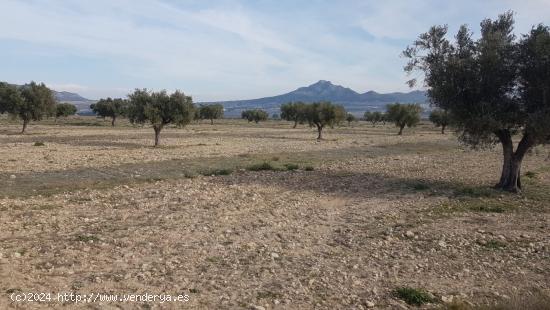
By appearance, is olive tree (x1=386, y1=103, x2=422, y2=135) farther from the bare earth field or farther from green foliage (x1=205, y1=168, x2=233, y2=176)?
the bare earth field

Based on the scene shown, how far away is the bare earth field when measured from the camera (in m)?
9.34

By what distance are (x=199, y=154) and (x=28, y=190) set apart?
1964 centimetres

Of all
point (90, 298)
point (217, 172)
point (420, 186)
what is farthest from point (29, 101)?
point (90, 298)

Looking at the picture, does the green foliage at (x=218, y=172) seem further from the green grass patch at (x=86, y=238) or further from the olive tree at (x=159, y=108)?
the olive tree at (x=159, y=108)

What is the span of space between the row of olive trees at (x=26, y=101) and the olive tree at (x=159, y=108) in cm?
2447

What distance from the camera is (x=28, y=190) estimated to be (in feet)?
62.6

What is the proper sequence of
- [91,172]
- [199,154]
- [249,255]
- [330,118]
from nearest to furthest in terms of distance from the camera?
[249,255] < [91,172] < [199,154] < [330,118]

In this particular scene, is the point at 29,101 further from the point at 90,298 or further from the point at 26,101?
the point at 90,298

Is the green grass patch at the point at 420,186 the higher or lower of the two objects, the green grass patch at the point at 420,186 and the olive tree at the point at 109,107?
the lower

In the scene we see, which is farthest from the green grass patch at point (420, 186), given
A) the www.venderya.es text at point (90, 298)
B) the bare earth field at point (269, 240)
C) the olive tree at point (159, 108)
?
the olive tree at point (159, 108)

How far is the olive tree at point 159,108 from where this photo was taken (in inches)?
1885

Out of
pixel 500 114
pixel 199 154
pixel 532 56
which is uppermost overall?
pixel 532 56

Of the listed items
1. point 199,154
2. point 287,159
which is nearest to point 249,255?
point 287,159

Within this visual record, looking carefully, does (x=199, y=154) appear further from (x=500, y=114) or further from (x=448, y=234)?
(x=448, y=234)
